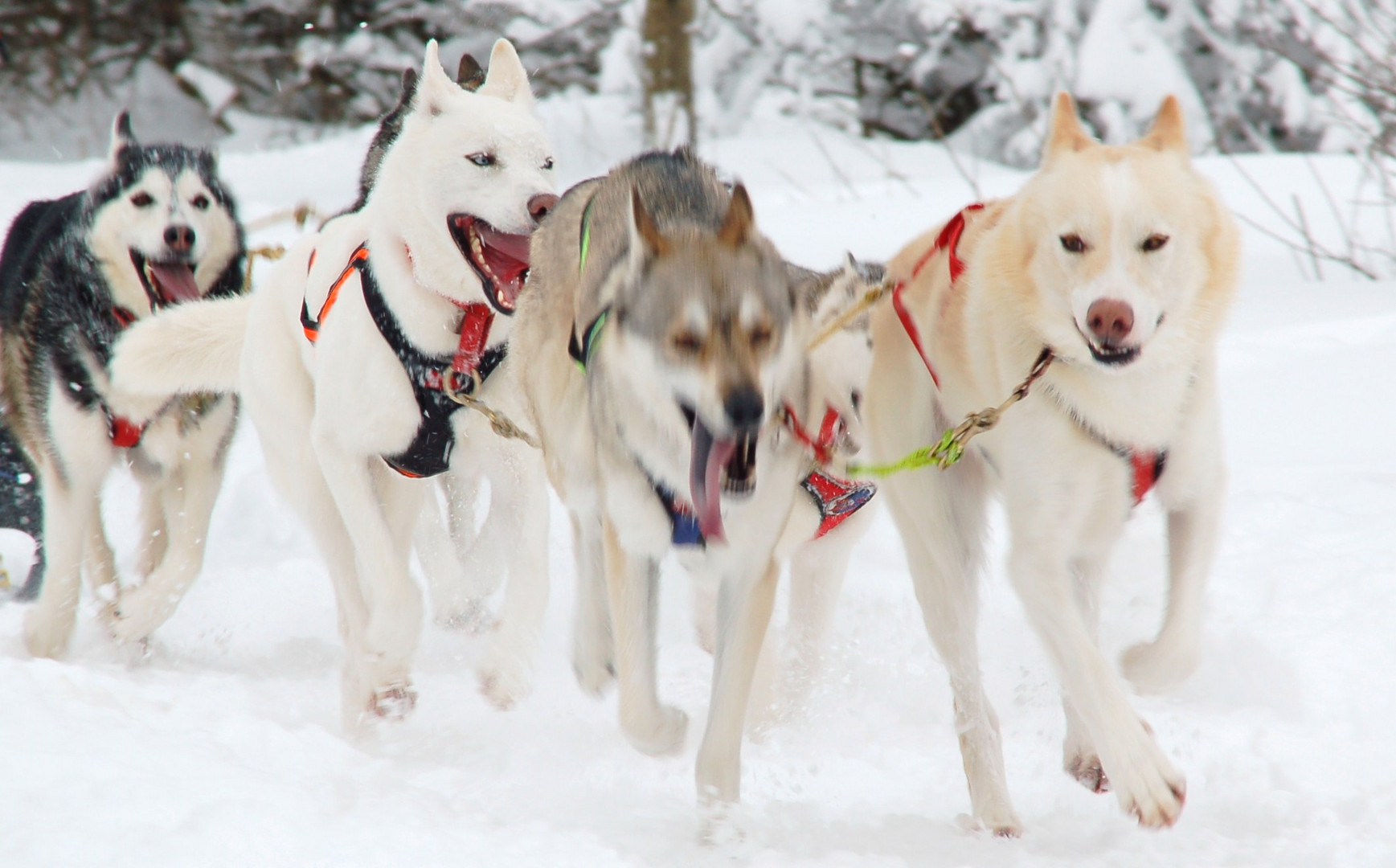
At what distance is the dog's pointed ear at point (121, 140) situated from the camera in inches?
176

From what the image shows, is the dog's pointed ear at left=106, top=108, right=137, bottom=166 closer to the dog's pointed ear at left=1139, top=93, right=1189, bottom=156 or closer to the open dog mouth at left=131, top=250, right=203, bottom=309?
the open dog mouth at left=131, top=250, right=203, bottom=309

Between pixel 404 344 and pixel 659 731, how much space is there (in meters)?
1.28

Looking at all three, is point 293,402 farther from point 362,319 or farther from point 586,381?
point 586,381

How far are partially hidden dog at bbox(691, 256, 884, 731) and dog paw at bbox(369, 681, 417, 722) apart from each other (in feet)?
3.19

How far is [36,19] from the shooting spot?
46.7ft

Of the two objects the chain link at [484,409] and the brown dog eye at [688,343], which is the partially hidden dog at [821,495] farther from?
the chain link at [484,409]

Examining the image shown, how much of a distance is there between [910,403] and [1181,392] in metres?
0.68

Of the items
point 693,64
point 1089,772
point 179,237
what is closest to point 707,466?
point 1089,772

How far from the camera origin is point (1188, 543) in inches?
105

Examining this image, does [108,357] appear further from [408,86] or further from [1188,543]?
[1188,543]

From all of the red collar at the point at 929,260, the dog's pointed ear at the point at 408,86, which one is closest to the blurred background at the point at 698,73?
the dog's pointed ear at the point at 408,86

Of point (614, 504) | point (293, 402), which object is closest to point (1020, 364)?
point (614, 504)

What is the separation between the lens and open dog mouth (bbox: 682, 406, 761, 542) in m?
2.46

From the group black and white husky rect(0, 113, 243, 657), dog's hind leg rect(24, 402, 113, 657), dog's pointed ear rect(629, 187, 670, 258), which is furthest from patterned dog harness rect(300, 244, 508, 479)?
dog's hind leg rect(24, 402, 113, 657)
